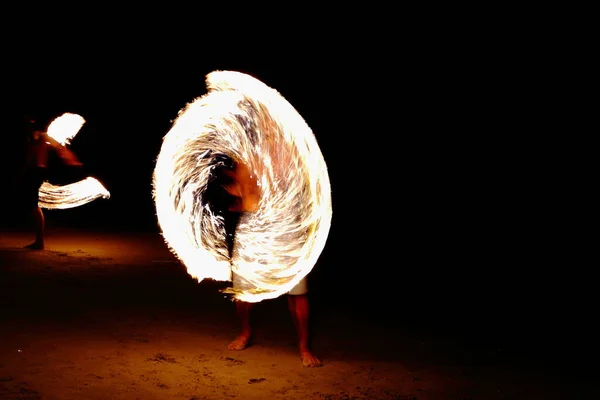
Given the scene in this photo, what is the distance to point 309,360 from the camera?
5.46 metres

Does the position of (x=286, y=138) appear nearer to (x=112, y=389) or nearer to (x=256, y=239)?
(x=256, y=239)

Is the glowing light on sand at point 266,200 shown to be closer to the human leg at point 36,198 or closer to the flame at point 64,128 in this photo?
the human leg at point 36,198

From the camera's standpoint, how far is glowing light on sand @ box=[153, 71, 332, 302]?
18.1 feet

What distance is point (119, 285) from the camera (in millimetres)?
8148

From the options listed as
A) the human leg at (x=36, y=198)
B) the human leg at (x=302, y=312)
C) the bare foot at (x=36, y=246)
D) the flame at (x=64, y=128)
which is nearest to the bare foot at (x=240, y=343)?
the human leg at (x=302, y=312)

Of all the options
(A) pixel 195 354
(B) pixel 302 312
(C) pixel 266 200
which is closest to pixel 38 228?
(A) pixel 195 354

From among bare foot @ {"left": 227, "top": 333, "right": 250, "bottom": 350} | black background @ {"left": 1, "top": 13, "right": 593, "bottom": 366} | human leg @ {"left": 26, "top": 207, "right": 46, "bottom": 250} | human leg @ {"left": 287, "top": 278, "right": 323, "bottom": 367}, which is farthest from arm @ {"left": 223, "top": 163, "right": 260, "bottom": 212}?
human leg @ {"left": 26, "top": 207, "right": 46, "bottom": 250}

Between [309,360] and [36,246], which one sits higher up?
[309,360]

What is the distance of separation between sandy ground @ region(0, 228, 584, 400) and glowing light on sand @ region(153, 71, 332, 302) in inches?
23.8

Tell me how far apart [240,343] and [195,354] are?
0.40 meters

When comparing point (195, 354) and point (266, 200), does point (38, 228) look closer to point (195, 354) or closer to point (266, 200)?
point (195, 354)

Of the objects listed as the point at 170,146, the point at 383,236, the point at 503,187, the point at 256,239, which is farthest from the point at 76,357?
the point at 503,187

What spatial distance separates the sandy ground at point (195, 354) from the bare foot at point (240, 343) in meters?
0.08

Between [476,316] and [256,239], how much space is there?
109 inches
